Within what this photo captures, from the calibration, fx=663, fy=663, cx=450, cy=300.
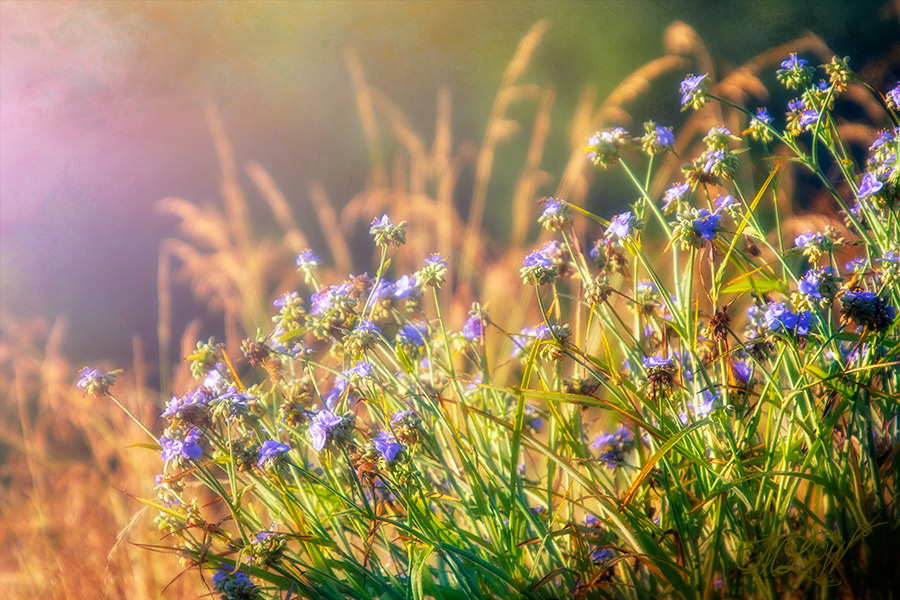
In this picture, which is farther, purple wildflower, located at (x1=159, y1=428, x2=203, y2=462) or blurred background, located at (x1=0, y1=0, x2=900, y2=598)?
blurred background, located at (x1=0, y1=0, x2=900, y2=598)

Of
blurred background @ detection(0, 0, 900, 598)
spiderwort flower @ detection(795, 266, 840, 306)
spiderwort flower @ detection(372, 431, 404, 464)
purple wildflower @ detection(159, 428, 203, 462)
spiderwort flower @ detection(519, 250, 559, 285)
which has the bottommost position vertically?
spiderwort flower @ detection(372, 431, 404, 464)

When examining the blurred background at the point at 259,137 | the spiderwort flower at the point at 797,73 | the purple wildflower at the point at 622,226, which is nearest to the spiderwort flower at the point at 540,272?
the purple wildflower at the point at 622,226

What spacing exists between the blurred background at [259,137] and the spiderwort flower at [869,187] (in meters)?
0.94

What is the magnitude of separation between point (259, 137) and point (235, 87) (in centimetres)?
44

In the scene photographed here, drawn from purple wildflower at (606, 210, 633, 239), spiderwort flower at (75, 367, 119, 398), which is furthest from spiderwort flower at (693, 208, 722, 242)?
spiderwort flower at (75, 367, 119, 398)

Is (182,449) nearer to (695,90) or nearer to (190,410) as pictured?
(190,410)

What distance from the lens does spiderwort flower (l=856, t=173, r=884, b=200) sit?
0.90 meters

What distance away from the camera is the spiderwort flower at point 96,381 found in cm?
104

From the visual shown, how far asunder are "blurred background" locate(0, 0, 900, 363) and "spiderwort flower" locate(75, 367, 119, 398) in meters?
2.35

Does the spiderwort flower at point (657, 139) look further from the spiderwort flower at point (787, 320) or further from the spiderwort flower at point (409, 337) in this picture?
the spiderwort flower at point (409, 337)

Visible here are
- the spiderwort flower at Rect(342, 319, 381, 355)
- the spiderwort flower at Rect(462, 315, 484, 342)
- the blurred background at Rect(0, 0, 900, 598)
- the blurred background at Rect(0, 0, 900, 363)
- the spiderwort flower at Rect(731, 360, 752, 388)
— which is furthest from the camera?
the blurred background at Rect(0, 0, 900, 363)

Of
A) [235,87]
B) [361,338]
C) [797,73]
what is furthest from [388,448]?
[235,87]

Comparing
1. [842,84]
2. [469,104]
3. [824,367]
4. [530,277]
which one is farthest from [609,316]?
[469,104]

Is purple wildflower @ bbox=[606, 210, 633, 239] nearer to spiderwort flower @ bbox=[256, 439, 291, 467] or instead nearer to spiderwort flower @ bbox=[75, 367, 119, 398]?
spiderwort flower @ bbox=[256, 439, 291, 467]
